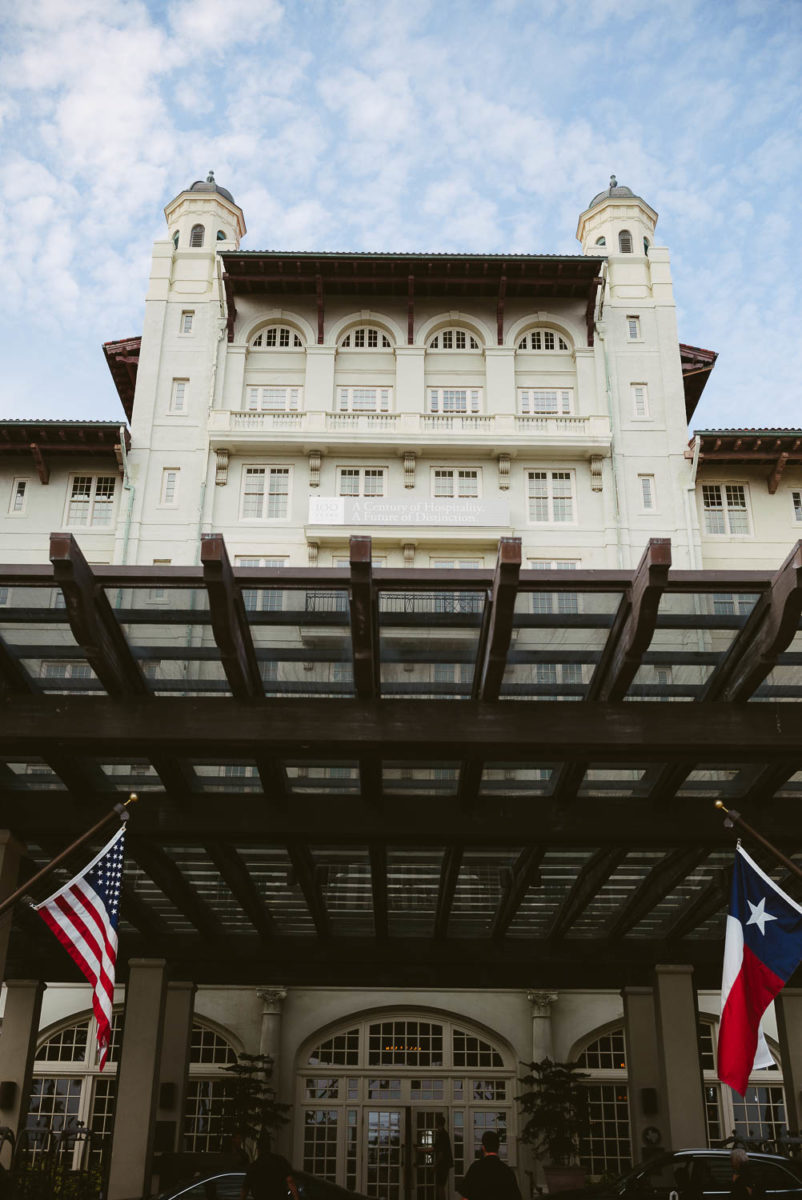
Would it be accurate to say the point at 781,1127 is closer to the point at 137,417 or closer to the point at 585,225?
the point at 137,417

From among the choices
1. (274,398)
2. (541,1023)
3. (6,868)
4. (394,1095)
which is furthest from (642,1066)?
(274,398)

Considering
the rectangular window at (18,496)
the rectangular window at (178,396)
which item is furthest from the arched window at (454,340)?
the rectangular window at (18,496)

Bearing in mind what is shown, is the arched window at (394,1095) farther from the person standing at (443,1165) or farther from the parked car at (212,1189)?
the parked car at (212,1189)

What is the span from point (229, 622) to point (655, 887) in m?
8.22

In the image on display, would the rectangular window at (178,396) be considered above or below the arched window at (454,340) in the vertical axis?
below

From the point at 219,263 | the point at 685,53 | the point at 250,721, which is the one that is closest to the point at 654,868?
the point at 250,721

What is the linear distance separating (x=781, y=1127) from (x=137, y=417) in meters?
23.6

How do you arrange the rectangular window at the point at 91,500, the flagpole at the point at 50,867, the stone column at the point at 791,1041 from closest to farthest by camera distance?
the flagpole at the point at 50,867 → the stone column at the point at 791,1041 → the rectangular window at the point at 91,500

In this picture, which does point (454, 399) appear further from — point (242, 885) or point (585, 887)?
point (242, 885)

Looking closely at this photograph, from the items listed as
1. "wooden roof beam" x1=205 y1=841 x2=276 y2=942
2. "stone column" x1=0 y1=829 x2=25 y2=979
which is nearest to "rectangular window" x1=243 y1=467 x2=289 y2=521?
"wooden roof beam" x1=205 y1=841 x2=276 y2=942

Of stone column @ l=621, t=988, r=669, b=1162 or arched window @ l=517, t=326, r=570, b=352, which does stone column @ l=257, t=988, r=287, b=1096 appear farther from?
arched window @ l=517, t=326, r=570, b=352

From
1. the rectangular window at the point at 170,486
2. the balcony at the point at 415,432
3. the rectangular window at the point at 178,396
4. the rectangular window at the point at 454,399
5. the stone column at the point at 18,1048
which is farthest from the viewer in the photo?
the rectangular window at the point at 454,399

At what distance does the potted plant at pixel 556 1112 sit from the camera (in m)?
20.8

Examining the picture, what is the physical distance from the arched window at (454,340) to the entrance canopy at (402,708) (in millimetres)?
20981
